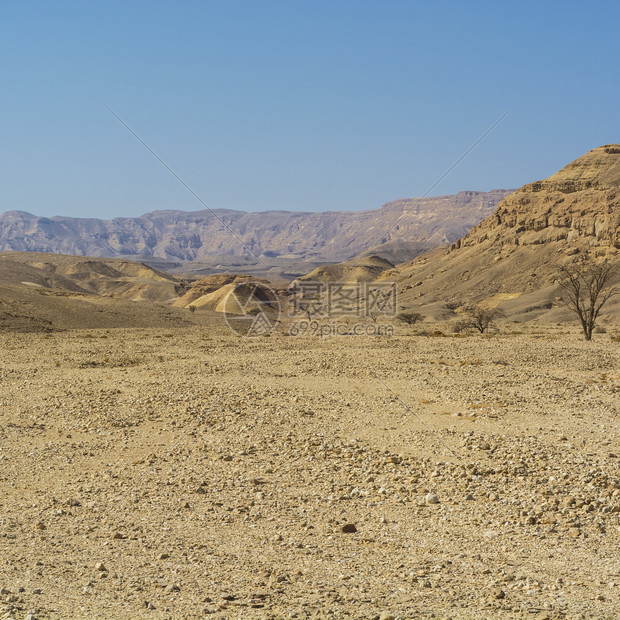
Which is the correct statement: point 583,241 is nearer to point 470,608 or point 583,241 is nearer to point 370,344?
point 370,344

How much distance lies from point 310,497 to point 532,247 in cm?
8806

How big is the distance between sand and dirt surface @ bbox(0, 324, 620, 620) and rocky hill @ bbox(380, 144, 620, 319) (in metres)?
52.5

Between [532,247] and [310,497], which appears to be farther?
[532,247]

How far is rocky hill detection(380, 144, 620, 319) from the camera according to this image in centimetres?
8069

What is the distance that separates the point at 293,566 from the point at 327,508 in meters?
2.14

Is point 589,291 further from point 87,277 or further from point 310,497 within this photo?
point 87,277

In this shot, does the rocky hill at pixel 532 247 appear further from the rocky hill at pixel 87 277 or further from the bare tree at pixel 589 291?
the rocky hill at pixel 87 277

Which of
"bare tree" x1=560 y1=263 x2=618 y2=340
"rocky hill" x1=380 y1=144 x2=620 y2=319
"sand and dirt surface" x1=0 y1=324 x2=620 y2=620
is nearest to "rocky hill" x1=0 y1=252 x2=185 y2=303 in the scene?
"rocky hill" x1=380 y1=144 x2=620 y2=319

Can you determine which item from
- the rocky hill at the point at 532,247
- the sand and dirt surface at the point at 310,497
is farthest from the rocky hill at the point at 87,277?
the sand and dirt surface at the point at 310,497

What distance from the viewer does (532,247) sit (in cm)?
9181

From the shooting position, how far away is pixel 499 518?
351 inches

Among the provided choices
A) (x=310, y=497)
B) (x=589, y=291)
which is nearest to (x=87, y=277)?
(x=589, y=291)

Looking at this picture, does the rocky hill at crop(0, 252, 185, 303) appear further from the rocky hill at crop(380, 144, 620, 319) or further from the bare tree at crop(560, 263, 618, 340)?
the bare tree at crop(560, 263, 618, 340)

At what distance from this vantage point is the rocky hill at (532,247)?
265 feet
